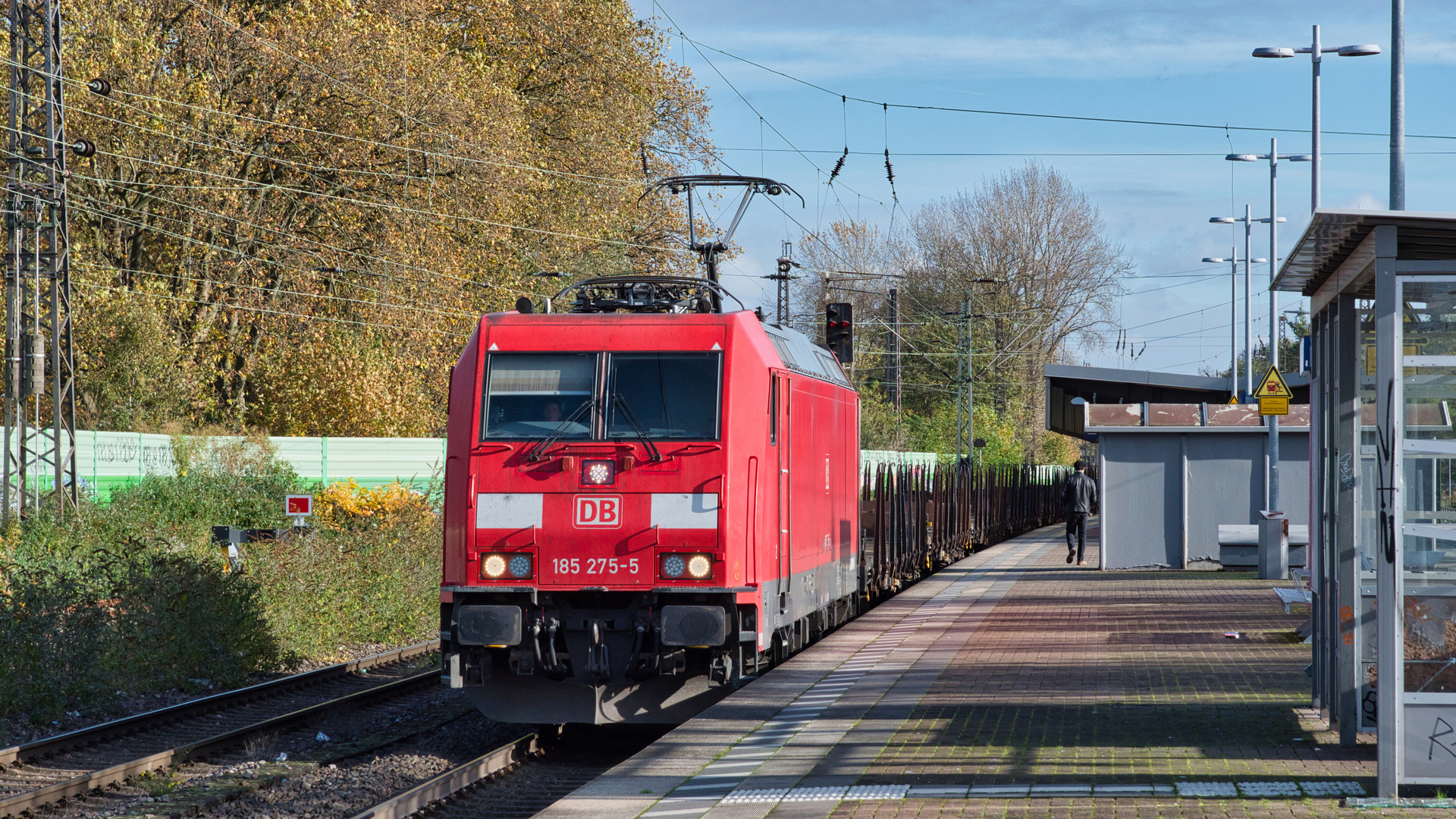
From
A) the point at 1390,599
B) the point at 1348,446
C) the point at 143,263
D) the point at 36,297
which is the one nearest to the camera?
the point at 1390,599

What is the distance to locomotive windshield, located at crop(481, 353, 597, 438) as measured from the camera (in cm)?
940

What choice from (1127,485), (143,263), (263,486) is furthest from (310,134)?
(1127,485)

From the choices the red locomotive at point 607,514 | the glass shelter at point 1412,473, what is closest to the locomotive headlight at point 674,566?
the red locomotive at point 607,514

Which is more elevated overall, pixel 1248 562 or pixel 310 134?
pixel 310 134

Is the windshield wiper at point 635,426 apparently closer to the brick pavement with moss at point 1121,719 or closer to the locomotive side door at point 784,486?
the locomotive side door at point 784,486

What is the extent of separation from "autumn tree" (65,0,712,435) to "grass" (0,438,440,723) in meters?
11.9

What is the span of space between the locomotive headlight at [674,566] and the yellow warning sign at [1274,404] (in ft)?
37.1

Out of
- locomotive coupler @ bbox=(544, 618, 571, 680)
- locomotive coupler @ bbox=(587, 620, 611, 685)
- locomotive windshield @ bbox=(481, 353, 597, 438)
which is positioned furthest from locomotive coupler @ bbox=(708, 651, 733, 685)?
locomotive windshield @ bbox=(481, 353, 597, 438)

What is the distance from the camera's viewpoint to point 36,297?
22.2 m

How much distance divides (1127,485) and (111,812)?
1776 cm

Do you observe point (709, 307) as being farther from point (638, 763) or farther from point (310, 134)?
point (310, 134)

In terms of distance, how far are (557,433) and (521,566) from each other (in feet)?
3.06

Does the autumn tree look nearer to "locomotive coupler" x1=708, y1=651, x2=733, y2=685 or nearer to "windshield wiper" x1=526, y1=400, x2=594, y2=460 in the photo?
"windshield wiper" x1=526, y1=400, x2=594, y2=460

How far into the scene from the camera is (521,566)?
359 inches
